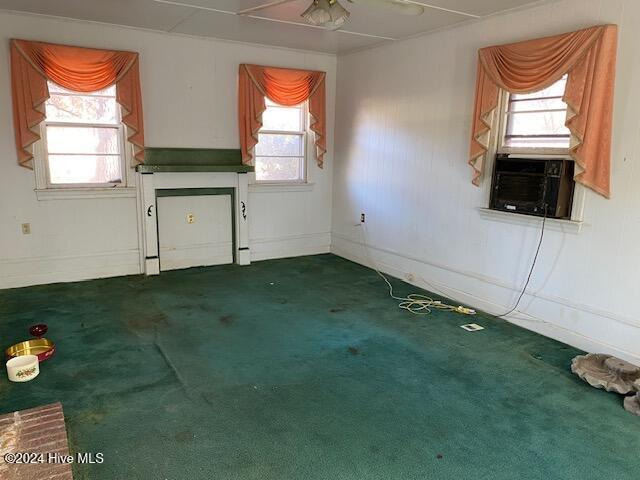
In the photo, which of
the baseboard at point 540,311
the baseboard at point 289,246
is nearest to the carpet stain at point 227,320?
the baseboard at point 289,246

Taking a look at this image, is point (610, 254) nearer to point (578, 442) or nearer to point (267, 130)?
point (578, 442)

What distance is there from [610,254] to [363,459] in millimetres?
2418

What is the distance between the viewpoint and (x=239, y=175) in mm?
5789

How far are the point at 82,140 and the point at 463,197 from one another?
3909 mm

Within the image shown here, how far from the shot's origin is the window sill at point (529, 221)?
144 inches

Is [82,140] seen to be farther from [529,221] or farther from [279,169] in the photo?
[529,221]

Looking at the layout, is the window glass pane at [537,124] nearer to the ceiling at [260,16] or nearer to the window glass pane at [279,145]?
the ceiling at [260,16]

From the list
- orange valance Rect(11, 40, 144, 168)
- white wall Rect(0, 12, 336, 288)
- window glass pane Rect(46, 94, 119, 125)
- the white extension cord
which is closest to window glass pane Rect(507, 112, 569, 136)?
the white extension cord

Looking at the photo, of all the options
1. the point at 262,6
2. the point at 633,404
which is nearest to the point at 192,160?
the point at 262,6

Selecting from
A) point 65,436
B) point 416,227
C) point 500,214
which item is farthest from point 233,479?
point 416,227

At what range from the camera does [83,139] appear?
16.3 ft

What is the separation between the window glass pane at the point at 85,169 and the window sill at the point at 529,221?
381 cm

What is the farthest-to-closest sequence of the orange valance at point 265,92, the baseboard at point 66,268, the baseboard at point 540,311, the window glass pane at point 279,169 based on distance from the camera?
the window glass pane at point 279,169 → the orange valance at point 265,92 → the baseboard at point 66,268 → the baseboard at point 540,311

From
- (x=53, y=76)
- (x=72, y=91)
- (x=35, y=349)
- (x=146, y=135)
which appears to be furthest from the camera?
(x=146, y=135)
